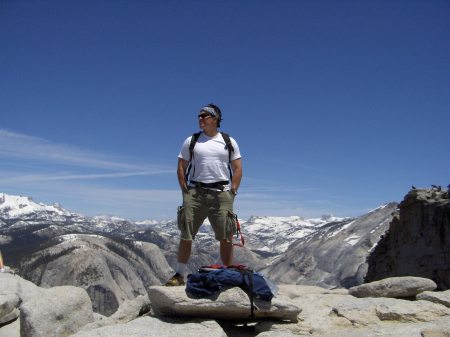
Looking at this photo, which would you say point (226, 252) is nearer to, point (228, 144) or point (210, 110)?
point (228, 144)

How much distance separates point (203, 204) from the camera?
13.8m

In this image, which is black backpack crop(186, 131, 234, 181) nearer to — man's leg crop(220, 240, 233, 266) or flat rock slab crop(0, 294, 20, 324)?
man's leg crop(220, 240, 233, 266)

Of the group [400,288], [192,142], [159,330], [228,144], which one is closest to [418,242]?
[400,288]

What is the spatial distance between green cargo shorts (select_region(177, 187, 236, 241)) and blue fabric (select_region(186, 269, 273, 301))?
4.04ft

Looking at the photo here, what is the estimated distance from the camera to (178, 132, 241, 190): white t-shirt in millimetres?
13797

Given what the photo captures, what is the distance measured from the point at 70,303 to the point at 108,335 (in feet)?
19.6

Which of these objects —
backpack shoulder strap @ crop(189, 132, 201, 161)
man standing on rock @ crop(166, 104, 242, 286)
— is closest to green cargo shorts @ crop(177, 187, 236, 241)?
man standing on rock @ crop(166, 104, 242, 286)

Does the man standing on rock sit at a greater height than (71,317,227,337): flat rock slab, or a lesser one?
greater

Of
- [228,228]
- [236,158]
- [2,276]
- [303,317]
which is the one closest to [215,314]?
[228,228]

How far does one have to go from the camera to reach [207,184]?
13727 millimetres

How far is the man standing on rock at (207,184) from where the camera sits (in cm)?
1366

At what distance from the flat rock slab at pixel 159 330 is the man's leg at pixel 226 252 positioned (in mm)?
2591

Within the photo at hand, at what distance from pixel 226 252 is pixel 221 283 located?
1542 mm

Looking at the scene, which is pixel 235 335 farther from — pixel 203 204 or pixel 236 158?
pixel 236 158
